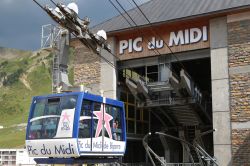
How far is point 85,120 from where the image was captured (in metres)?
12.9

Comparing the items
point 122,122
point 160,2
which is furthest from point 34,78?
point 122,122

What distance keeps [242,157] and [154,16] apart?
8.75 metres

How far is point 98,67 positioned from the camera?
23016 mm

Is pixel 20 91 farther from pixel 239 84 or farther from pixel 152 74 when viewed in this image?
pixel 239 84

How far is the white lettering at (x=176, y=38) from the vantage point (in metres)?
21.2

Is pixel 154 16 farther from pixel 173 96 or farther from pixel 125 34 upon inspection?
pixel 173 96

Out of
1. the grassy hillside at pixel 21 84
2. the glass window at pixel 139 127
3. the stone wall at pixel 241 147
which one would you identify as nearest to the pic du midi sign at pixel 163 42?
the stone wall at pixel 241 147

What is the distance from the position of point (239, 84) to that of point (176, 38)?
13.6 feet

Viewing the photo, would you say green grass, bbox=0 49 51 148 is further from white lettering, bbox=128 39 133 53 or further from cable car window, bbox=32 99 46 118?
cable car window, bbox=32 99 46 118

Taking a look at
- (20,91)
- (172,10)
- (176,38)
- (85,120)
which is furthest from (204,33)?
(20,91)

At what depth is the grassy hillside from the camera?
119 metres

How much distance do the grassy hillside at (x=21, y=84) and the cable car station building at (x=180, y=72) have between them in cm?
7958

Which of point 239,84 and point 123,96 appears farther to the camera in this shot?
point 123,96

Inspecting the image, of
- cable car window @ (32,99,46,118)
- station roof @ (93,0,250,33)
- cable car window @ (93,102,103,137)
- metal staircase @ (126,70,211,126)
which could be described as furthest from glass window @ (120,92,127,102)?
cable car window @ (32,99,46,118)
